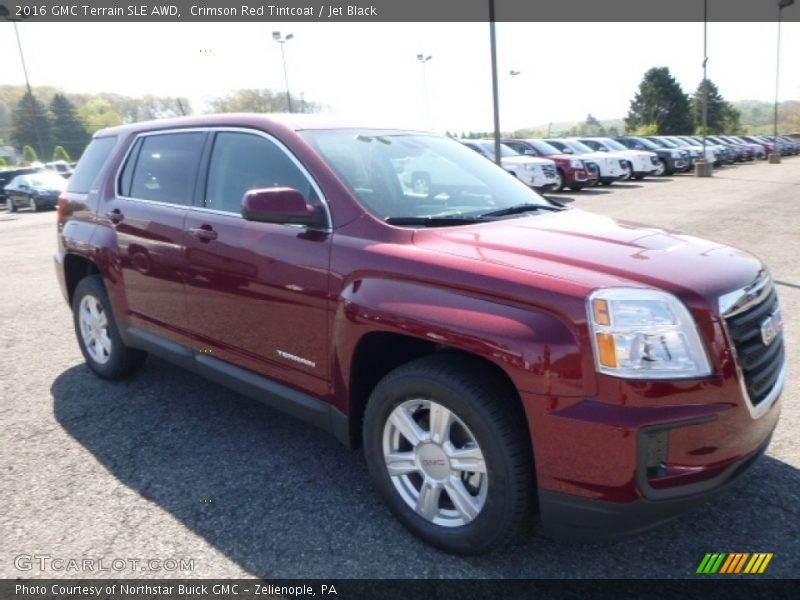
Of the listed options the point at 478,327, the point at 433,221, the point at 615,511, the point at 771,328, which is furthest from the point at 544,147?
the point at 615,511

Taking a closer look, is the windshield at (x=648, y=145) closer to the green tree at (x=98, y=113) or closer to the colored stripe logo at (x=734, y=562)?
the colored stripe logo at (x=734, y=562)

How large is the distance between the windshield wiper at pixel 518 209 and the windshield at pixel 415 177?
3 centimetres

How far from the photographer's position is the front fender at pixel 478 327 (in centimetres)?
219

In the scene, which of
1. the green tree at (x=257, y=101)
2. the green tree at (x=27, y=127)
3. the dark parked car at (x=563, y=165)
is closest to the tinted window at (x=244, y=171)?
the dark parked car at (x=563, y=165)

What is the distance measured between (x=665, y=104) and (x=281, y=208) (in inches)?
2973

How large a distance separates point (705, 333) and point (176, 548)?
229cm

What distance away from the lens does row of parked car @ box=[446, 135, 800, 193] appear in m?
18.3

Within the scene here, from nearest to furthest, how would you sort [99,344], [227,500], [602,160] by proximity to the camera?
[227,500] < [99,344] < [602,160]

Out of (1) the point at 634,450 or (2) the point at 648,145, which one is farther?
(2) the point at 648,145

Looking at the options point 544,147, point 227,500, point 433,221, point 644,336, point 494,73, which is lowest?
point 227,500

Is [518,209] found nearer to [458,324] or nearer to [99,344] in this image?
[458,324]

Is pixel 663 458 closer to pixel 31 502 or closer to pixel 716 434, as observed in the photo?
pixel 716 434

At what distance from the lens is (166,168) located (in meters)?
4.05

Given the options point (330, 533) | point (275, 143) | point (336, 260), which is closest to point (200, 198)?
point (275, 143)
